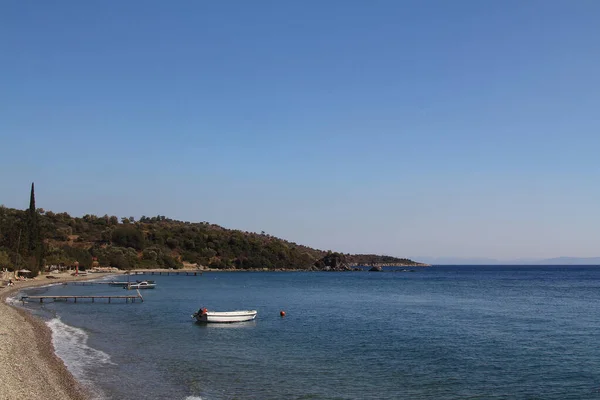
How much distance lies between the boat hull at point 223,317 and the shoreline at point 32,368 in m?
13.5

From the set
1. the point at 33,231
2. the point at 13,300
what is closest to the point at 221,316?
the point at 13,300

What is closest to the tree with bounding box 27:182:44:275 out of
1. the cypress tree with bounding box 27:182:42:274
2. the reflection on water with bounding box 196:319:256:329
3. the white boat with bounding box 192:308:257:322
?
the cypress tree with bounding box 27:182:42:274

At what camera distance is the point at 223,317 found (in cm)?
4919

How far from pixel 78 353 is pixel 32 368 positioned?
6565 millimetres

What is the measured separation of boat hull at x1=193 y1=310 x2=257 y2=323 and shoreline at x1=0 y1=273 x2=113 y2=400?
13.5 m

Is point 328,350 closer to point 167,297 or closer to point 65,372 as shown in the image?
point 65,372

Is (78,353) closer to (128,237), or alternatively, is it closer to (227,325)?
(227,325)

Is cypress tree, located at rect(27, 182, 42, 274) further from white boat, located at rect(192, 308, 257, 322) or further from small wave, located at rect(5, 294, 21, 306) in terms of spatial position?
white boat, located at rect(192, 308, 257, 322)

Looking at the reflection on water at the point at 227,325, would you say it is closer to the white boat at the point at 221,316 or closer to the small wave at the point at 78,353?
the white boat at the point at 221,316

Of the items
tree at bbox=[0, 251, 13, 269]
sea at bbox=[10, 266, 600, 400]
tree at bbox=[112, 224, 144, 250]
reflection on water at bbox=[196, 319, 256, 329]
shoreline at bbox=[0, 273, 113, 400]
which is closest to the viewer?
shoreline at bbox=[0, 273, 113, 400]

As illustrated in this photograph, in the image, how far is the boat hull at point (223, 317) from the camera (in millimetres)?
48344

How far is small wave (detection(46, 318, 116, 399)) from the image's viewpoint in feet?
82.6

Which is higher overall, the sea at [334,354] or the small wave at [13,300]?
→ the small wave at [13,300]

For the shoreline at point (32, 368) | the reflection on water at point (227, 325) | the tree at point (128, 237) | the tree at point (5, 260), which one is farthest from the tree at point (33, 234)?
the tree at point (128, 237)
